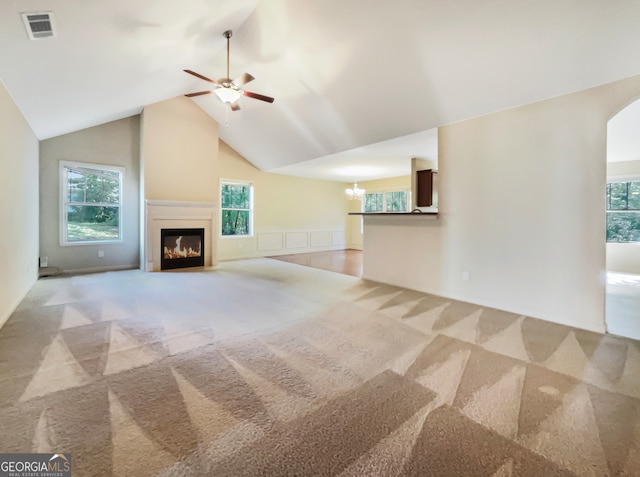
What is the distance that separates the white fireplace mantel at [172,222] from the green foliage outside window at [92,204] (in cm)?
92

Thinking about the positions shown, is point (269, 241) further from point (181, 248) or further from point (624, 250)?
point (624, 250)

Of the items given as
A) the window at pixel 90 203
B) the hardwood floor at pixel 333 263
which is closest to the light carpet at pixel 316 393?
the hardwood floor at pixel 333 263

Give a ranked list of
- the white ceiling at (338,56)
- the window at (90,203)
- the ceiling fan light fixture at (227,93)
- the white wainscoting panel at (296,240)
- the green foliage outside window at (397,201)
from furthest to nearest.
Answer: the green foliage outside window at (397,201) → the white wainscoting panel at (296,240) → the window at (90,203) → the ceiling fan light fixture at (227,93) → the white ceiling at (338,56)

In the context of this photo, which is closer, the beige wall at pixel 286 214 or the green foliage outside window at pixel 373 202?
the beige wall at pixel 286 214

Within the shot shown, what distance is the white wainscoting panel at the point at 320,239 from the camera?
32.2 ft

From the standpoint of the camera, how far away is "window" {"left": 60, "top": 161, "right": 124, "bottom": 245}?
5672 mm

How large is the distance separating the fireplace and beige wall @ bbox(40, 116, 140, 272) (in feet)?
2.70

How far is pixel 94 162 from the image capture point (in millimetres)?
5902

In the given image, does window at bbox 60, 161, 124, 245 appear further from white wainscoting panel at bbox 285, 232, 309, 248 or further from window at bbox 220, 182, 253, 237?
white wainscoting panel at bbox 285, 232, 309, 248

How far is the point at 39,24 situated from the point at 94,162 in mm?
4321

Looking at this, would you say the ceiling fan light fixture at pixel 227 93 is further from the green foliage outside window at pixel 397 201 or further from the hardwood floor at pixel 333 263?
the green foliage outside window at pixel 397 201
